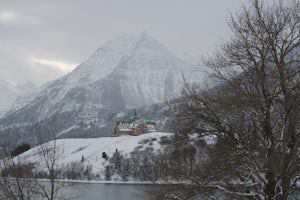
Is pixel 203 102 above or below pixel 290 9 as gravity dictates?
below

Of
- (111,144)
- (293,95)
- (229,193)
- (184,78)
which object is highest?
(111,144)

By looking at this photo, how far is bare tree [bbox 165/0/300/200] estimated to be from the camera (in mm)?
12539

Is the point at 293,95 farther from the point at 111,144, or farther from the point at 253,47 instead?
the point at 111,144

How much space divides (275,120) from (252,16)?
353 centimetres

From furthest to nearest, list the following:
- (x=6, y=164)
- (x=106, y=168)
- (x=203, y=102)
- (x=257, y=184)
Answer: (x=106, y=168), (x=6, y=164), (x=203, y=102), (x=257, y=184)

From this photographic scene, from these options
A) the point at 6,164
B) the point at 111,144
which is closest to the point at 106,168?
the point at 111,144

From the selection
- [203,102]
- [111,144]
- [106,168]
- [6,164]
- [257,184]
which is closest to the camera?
[257,184]

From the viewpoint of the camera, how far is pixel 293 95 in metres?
12.8

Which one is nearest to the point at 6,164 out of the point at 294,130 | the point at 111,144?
the point at 294,130

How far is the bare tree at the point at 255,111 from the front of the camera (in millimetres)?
12539

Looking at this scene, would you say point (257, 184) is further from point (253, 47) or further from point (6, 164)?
point (6, 164)

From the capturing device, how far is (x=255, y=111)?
13.2 meters

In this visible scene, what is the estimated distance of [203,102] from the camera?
44.8 ft

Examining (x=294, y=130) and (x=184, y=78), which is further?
(x=184, y=78)
